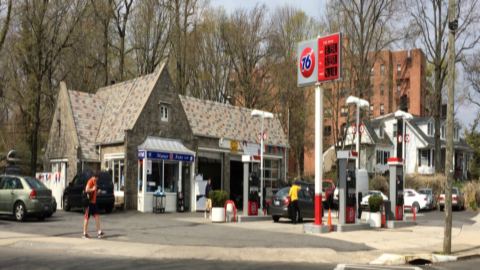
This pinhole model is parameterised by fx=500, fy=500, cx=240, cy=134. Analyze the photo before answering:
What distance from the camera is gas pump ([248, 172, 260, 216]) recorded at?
23297 mm

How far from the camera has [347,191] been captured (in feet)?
64.8

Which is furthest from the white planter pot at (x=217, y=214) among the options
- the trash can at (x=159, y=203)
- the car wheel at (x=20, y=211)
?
the car wheel at (x=20, y=211)

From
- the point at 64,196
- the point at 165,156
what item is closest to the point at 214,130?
the point at 165,156

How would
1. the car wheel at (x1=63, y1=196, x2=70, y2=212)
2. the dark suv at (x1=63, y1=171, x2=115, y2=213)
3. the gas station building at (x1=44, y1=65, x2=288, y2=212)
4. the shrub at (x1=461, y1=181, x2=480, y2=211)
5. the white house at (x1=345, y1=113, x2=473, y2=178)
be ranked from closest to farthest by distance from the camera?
the dark suv at (x1=63, y1=171, x2=115, y2=213) < the car wheel at (x1=63, y1=196, x2=70, y2=212) < the gas station building at (x1=44, y1=65, x2=288, y2=212) < the shrub at (x1=461, y1=181, x2=480, y2=211) < the white house at (x1=345, y1=113, x2=473, y2=178)

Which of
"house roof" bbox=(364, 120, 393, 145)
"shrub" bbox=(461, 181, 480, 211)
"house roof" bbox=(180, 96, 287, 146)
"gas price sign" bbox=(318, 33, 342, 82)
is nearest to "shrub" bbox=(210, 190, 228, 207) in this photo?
"gas price sign" bbox=(318, 33, 342, 82)

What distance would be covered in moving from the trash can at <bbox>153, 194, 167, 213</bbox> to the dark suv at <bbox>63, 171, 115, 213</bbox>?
2.40m

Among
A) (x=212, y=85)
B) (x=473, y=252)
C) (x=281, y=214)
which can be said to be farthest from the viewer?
(x=212, y=85)

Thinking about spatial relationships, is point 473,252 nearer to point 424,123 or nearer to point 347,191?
point 347,191

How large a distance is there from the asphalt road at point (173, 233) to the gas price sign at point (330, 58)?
5.83 meters

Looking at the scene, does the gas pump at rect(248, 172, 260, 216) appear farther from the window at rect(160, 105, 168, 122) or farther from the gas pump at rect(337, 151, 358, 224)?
the window at rect(160, 105, 168, 122)

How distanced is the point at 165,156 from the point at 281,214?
8.15 meters

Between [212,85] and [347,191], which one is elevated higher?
[212,85]

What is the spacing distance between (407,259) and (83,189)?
626 inches

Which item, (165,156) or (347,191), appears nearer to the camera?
(347,191)
